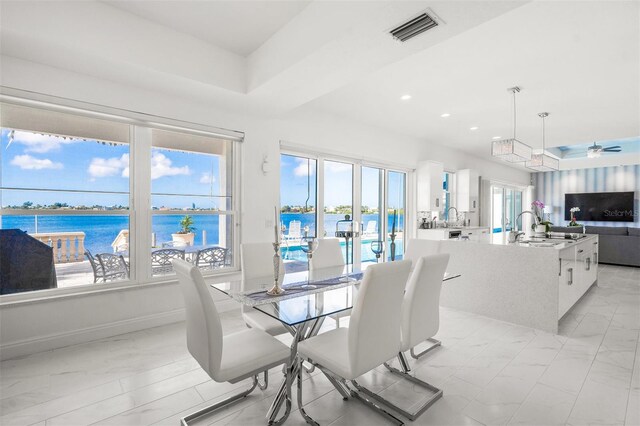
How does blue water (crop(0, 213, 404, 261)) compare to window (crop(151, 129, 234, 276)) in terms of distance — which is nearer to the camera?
blue water (crop(0, 213, 404, 261))

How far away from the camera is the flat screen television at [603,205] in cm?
894

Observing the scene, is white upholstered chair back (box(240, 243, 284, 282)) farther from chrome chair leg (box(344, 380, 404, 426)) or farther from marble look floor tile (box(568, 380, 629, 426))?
marble look floor tile (box(568, 380, 629, 426))

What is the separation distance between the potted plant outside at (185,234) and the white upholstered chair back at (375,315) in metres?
2.75

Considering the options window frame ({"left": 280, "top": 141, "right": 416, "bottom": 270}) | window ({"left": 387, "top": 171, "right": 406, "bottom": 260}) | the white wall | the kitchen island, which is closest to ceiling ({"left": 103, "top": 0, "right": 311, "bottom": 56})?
the white wall

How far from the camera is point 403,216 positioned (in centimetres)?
643

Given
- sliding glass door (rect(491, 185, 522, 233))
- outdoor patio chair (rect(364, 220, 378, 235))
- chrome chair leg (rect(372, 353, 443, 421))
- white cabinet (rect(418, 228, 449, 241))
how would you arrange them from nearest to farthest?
1. chrome chair leg (rect(372, 353, 443, 421))
2. outdoor patio chair (rect(364, 220, 378, 235))
3. white cabinet (rect(418, 228, 449, 241))
4. sliding glass door (rect(491, 185, 522, 233))

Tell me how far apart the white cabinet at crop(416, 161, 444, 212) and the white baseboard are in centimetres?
479

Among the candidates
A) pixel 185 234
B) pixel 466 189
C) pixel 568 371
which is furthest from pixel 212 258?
pixel 466 189

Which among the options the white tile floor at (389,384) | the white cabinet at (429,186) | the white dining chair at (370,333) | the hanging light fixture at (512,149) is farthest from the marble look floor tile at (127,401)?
the white cabinet at (429,186)

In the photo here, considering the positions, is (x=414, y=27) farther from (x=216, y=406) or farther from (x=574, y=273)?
(x=574, y=273)

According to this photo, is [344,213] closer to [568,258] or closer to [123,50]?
[568,258]

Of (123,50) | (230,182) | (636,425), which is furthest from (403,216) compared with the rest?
(123,50)

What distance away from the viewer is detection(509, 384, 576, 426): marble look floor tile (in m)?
1.83

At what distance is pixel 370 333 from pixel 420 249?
1.65 m
